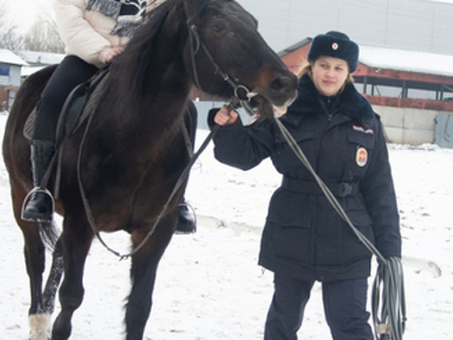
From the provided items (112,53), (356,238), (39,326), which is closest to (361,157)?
(356,238)

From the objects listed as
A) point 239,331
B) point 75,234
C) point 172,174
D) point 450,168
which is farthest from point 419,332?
point 450,168

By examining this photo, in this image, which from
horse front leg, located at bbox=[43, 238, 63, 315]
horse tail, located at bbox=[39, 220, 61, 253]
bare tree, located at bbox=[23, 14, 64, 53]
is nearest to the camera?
horse front leg, located at bbox=[43, 238, 63, 315]

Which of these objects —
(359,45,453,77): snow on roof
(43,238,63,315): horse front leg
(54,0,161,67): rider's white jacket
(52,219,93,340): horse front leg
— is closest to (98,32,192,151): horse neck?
(54,0,161,67): rider's white jacket

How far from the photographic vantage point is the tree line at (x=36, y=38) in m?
61.0

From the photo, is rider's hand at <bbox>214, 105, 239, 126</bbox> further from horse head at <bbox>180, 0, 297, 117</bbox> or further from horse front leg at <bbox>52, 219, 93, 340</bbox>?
horse front leg at <bbox>52, 219, 93, 340</bbox>

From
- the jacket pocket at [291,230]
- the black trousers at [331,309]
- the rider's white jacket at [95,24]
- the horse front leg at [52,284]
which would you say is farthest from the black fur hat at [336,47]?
the horse front leg at [52,284]

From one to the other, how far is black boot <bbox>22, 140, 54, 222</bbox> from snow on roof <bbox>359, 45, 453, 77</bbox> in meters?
21.1

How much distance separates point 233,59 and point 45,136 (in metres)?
1.40

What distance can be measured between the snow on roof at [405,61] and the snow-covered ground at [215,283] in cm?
1637

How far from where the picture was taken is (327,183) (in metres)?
2.80

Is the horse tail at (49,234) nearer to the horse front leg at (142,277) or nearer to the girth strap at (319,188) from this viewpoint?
the horse front leg at (142,277)

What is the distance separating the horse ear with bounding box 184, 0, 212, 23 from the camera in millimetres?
2494

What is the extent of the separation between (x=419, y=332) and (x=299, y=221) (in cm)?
169

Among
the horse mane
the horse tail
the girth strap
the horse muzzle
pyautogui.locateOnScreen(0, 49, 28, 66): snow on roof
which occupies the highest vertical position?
pyautogui.locateOnScreen(0, 49, 28, 66): snow on roof
